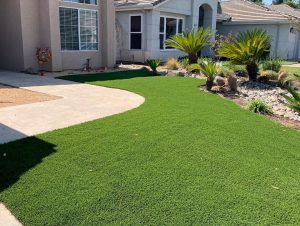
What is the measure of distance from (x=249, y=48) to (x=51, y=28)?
8.59 meters

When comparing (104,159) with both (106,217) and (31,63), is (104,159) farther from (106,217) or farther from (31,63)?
(31,63)

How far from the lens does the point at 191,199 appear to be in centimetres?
382

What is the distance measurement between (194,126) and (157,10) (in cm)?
1524

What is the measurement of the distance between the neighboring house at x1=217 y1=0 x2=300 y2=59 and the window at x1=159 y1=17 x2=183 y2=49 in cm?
775

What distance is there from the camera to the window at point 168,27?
21669 mm

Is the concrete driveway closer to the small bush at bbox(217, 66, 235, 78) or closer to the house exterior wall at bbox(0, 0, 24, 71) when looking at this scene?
the house exterior wall at bbox(0, 0, 24, 71)

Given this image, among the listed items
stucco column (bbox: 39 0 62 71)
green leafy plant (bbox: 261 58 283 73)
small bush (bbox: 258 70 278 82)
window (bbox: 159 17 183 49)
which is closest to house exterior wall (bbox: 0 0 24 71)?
stucco column (bbox: 39 0 62 71)

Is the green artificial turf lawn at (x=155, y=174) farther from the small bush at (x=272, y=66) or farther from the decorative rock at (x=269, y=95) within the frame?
the small bush at (x=272, y=66)

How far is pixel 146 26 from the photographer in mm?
20391

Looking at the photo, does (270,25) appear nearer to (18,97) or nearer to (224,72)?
(224,72)

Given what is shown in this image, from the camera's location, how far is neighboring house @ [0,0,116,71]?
566 inches

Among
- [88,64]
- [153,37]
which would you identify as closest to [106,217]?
[88,64]

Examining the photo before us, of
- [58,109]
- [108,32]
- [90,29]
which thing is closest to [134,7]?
[108,32]

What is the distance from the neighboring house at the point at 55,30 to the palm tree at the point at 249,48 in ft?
23.1
